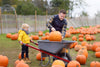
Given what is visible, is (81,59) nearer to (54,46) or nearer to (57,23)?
(54,46)

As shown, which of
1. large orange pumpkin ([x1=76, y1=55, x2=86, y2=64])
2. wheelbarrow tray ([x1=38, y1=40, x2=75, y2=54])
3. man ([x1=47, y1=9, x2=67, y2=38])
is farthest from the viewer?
man ([x1=47, y1=9, x2=67, y2=38])

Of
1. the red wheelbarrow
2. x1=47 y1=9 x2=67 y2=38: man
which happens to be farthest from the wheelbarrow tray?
x1=47 y1=9 x2=67 y2=38: man

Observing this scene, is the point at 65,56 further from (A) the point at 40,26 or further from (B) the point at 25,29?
(A) the point at 40,26

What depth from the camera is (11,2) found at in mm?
51062

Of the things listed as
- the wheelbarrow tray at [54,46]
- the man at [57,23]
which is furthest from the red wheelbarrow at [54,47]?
the man at [57,23]

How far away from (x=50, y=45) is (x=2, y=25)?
37.3ft

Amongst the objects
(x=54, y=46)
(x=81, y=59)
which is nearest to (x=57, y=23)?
(x=54, y=46)

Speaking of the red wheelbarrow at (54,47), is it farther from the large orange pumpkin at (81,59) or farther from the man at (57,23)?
the man at (57,23)

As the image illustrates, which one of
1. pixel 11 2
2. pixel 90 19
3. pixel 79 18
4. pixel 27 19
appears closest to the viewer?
pixel 27 19

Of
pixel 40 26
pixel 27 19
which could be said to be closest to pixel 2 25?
pixel 27 19

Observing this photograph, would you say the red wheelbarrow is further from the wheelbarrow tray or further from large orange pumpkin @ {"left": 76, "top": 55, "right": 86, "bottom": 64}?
large orange pumpkin @ {"left": 76, "top": 55, "right": 86, "bottom": 64}

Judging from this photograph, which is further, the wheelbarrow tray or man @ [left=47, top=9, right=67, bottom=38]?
man @ [left=47, top=9, right=67, bottom=38]

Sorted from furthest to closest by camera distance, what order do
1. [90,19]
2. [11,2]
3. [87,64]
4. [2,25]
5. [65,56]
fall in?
[11,2]
[90,19]
[2,25]
[87,64]
[65,56]

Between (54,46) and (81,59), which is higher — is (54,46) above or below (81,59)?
above
